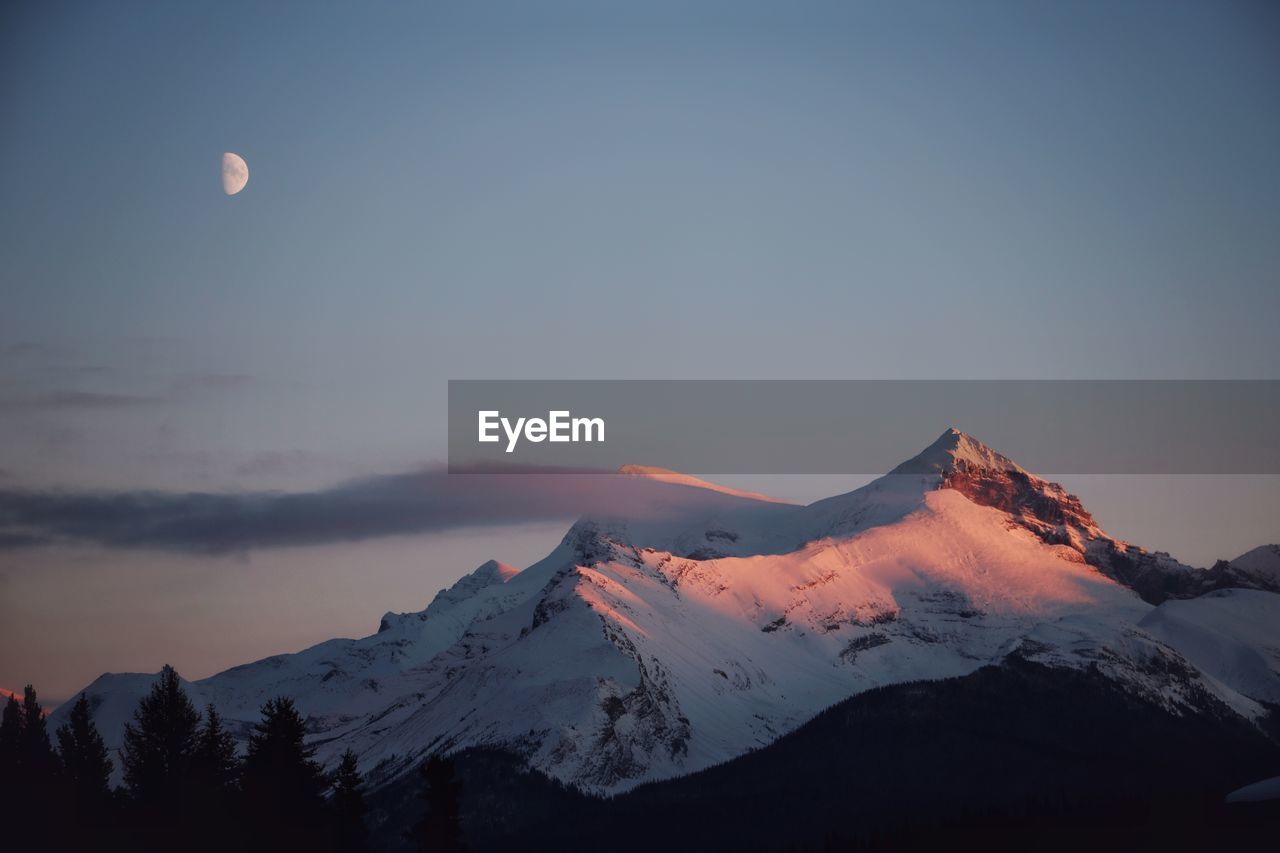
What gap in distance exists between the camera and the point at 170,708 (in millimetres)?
192500

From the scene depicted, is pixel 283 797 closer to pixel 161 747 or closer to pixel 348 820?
pixel 348 820

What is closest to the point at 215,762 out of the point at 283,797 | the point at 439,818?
the point at 283,797

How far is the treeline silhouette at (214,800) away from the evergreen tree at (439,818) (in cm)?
8

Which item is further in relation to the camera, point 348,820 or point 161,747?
point 161,747

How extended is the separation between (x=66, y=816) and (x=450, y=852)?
205 ft

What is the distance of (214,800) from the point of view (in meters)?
164

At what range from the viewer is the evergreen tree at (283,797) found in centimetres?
15425

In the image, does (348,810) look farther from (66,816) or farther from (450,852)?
(66,816)

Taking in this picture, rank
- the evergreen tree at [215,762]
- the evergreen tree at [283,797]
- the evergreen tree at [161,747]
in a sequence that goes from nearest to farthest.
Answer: the evergreen tree at [283,797], the evergreen tree at [215,762], the evergreen tree at [161,747]

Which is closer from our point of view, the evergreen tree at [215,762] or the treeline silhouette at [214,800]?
the treeline silhouette at [214,800]

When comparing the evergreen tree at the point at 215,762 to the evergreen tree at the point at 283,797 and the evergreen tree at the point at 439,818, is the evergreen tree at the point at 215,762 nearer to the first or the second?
the evergreen tree at the point at 283,797

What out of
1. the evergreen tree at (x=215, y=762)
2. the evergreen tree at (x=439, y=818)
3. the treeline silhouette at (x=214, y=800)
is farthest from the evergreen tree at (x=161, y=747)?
the evergreen tree at (x=439, y=818)

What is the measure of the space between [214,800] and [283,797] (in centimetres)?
1142

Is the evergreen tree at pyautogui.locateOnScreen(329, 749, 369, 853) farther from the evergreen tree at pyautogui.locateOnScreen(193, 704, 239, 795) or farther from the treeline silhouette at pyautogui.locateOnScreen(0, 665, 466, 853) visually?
the evergreen tree at pyautogui.locateOnScreen(193, 704, 239, 795)
